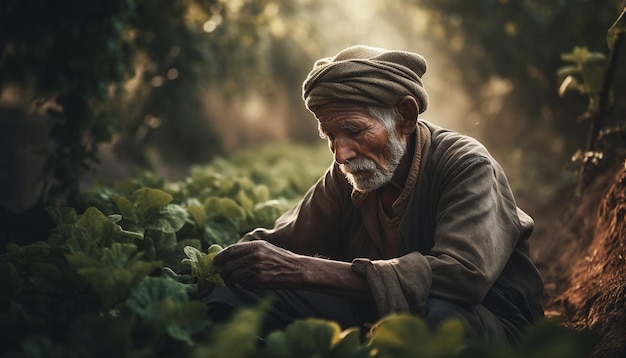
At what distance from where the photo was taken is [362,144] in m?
3.29

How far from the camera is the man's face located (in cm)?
325

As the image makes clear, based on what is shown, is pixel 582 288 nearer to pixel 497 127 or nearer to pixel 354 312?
pixel 354 312

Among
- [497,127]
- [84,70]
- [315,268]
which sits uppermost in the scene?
[84,70]

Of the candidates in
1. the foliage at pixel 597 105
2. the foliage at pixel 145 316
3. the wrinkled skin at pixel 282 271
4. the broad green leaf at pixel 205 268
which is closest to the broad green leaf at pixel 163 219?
the foliage at pixel 145 316

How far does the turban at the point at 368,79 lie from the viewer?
3.19 metres

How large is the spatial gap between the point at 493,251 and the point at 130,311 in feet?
4.80

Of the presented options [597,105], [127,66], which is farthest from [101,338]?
[127,66]

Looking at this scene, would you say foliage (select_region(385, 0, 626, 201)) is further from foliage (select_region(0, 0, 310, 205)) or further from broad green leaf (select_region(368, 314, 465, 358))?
broad green leaf (select_region(368, 314, 465, 358))

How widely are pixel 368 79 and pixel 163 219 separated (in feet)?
4.39

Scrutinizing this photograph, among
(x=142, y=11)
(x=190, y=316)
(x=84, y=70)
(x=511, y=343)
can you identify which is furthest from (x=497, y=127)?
(x=190, y=316)

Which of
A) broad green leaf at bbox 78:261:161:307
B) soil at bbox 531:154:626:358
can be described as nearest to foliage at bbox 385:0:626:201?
soil at bbox 531:154:626:358

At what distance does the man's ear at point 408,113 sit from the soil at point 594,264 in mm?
1096

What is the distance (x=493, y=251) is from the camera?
2943 mm

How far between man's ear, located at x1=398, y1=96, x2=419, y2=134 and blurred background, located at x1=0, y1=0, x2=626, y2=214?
6.73 ft
